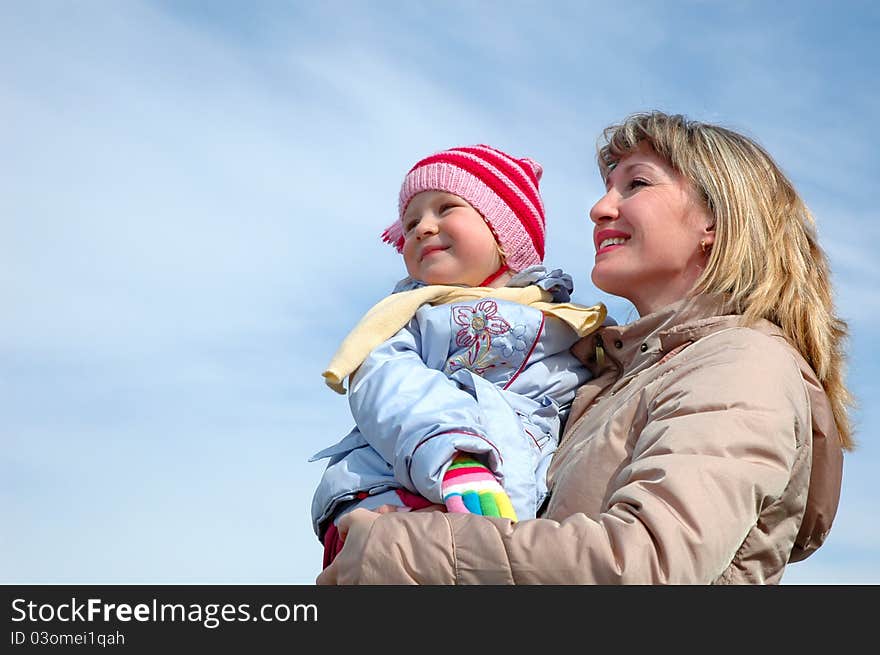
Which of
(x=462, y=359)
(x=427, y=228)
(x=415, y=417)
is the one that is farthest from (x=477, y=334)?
(x=427, y=228)

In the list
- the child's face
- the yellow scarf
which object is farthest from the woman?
the child's face

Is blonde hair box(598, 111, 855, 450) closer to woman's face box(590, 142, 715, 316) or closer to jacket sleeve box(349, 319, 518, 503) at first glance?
woman's face box(590, 142, 715, 316)

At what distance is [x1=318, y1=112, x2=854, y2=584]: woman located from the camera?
93.9 inches

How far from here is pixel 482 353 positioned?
349 cm

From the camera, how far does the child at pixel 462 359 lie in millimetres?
3039

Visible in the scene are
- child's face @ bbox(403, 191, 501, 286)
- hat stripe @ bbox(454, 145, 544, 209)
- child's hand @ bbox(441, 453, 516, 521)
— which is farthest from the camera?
hat stripe @ bbox(454, 145, 544, 209)

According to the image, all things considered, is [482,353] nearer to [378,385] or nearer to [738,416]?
[378,385]

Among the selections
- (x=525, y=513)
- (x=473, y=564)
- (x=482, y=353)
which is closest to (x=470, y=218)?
(x=482, y=353)

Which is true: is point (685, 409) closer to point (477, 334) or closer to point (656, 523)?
point (656, 523)

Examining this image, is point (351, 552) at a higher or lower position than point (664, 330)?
lower

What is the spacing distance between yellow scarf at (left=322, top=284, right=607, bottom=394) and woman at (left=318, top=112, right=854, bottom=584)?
0.34ft

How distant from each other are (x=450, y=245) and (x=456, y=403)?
3.06 feet

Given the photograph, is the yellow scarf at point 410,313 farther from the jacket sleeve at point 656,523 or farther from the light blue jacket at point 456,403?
the jacket sleeve at point 656,523

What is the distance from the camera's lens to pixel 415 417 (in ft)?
10.2
